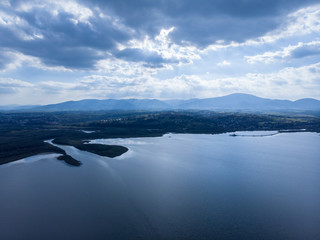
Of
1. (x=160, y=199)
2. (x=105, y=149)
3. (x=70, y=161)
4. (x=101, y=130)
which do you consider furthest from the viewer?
(x=101, y=130)

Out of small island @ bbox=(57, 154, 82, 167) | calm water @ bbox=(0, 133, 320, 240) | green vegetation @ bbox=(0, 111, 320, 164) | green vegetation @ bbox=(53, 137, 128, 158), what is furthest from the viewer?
green vegetation @ bbox=(0, 111, 320, 164)

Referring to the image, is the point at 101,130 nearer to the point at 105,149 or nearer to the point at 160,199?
the point at 105,149

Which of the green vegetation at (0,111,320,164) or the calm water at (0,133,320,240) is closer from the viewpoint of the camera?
the calm water at (0,133,320,240)

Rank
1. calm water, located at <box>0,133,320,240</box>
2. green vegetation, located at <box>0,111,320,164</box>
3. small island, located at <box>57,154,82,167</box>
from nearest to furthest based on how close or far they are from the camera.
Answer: calm water, located at <box>0,133,320,240</box>
small island, located at <box>57,154,82,167</box>
green vegetation, located at <box>0,111,320,164</box>

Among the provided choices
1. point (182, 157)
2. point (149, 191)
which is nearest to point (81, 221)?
point (149, 191)

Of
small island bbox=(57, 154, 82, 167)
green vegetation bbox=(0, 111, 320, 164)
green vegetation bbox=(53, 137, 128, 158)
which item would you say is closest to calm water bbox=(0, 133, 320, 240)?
small island bbox=(57, 154, 82, 167)

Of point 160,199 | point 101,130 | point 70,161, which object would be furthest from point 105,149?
point 101,130

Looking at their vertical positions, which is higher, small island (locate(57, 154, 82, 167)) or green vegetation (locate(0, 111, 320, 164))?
green vegetation (locate(0, 111, 320, 164))

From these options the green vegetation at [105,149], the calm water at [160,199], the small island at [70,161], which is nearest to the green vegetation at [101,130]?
the green vegetation at [105,149]

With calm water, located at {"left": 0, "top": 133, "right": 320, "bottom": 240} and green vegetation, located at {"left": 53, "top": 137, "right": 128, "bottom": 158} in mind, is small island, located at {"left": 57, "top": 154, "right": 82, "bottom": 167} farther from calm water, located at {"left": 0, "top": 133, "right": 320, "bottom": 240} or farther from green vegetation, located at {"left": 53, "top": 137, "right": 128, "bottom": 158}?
green vegetation, located at {"left": 53, "top": 137, "right": 128, "bottom": 158}
